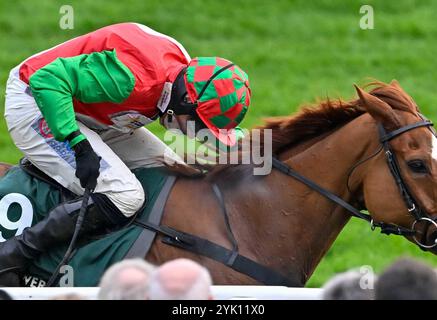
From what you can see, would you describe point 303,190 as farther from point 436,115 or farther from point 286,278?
point 436,115

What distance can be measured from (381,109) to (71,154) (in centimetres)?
150

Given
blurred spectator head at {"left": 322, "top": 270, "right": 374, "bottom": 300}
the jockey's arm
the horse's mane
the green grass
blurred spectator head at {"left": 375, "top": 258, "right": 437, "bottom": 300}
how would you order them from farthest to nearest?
the green grass
the horse's mane
the jockey's arm
blurred spectator head at {"left": 322, "top": 270, "right": 374, "bottom": 300}
blurred spectator head at {"left": 375, "top": 258, "right": 437, "bottom": 300}

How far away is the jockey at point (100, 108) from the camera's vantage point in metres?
5.23

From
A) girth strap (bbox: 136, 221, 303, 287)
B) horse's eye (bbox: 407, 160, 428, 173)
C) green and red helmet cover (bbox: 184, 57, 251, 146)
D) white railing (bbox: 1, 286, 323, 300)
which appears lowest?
girth strap (bbox: 136, 221, 303, 287)

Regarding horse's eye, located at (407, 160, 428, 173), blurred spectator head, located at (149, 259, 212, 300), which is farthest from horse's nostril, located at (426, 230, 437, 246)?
blurred spectator head, located at (149, 259, 212, 300)

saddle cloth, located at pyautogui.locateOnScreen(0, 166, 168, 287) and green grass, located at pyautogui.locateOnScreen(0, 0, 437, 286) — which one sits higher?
saddle cloth, located at pyautogui.locateOnScreen(0, 166, 168, 287)

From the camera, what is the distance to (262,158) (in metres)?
5.54

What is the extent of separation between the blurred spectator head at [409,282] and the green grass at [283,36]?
26.8ft

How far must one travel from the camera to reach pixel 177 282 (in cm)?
376

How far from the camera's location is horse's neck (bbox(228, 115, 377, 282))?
5.38 meters

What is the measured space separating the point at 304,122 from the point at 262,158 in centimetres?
27

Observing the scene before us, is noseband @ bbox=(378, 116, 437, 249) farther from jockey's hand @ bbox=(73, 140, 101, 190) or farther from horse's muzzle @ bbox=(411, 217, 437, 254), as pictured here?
jockey's hand @ bbox=(73, 140, 101, 190)

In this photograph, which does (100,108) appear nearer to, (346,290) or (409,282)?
(346,290)
